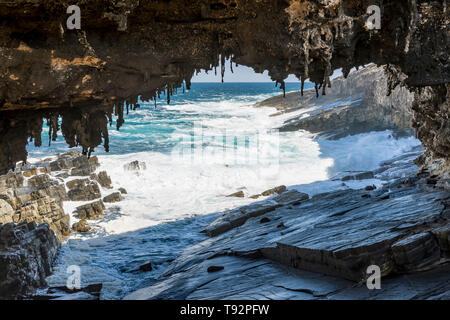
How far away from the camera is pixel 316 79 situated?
8469 millimetres

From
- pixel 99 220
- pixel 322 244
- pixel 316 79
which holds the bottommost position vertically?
pixel 99 220

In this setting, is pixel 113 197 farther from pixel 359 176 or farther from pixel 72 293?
pixel 359 176

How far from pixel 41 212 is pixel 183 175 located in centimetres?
1123

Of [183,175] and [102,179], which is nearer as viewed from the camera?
[102,179]

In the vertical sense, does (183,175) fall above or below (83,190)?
below

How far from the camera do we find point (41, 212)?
12422 mm

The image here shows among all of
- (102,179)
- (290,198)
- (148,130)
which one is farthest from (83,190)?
(148,130)

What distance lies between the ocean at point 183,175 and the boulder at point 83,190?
0.55 m

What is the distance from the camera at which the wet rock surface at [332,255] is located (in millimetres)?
5754

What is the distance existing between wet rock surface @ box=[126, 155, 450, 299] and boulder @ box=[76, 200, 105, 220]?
18.8 feet

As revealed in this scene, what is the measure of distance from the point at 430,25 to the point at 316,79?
2595mm

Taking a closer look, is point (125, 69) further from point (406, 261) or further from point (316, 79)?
point (406, 261)

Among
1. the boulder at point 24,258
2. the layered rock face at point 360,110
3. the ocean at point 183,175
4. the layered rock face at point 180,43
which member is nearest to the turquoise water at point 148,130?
the ocean at point 183,175
